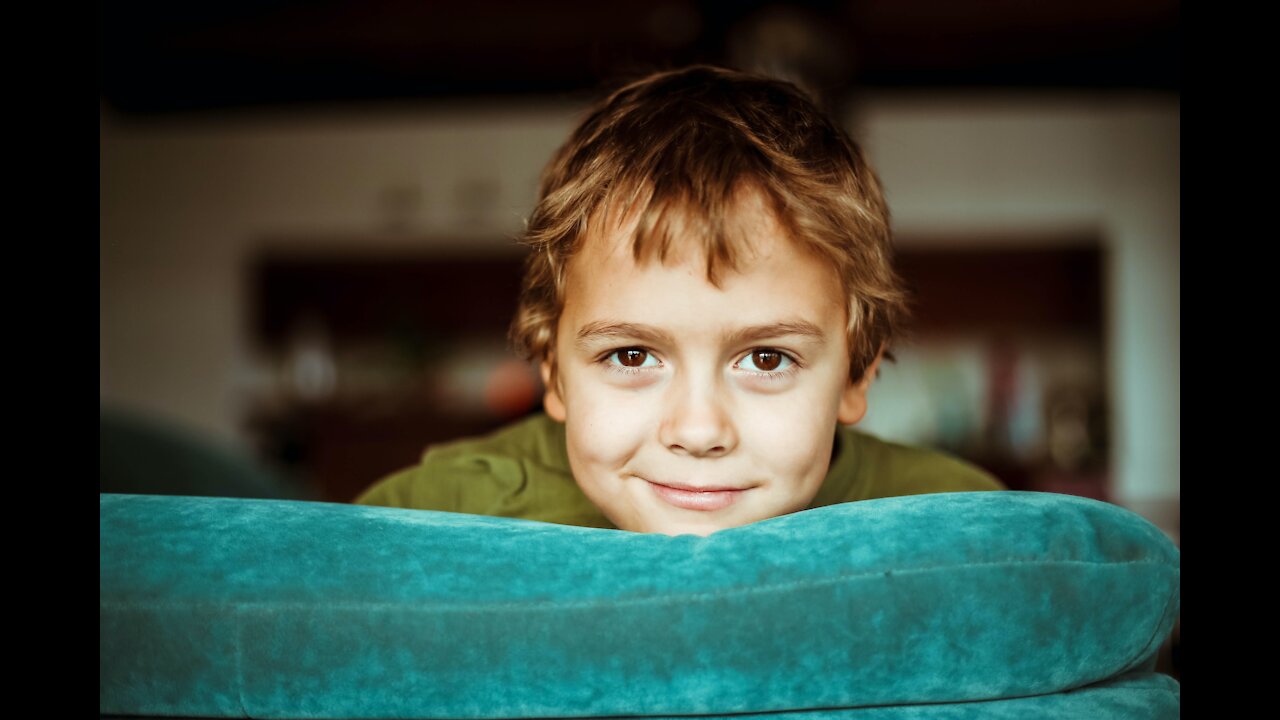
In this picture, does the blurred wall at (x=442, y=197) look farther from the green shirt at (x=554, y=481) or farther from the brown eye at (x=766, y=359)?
the brown eye at (x=766, y=359)

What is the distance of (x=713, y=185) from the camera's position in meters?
0.74

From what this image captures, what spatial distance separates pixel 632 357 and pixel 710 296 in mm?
91

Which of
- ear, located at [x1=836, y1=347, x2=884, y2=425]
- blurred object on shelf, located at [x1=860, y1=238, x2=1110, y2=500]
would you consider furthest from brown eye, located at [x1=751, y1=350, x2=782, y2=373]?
blurred object on shelf, located at [x1=860, y1=238, x2=1110, y2=500]

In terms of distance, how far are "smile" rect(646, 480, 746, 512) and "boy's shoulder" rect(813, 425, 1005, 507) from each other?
176mm

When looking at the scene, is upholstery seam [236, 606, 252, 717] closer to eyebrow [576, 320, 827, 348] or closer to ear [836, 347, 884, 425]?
eyebrow [576, 320, 827, 348]

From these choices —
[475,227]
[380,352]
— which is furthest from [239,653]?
[380,352]

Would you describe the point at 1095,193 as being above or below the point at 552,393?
above

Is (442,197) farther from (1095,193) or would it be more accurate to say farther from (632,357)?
(632,357)

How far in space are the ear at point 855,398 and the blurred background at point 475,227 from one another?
3.19 metres

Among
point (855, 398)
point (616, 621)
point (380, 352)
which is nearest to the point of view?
point (616, 621)

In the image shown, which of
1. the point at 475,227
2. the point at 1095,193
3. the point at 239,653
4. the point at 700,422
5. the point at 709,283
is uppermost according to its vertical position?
the point at 1095,193

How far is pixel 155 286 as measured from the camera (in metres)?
4.56
